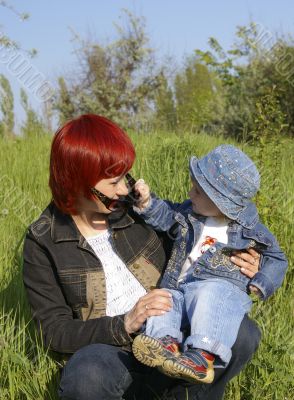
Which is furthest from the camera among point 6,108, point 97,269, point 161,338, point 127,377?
point 6,108

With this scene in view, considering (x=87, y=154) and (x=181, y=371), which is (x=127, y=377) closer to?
(x=181, y=371)

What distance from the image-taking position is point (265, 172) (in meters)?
4.12

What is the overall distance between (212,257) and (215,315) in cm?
29

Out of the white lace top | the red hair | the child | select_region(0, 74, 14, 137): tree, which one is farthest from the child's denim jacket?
select_region(0, 74, 14, 137): tree

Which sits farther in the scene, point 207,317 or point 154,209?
point 154,209

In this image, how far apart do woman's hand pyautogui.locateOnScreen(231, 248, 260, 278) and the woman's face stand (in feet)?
1.61

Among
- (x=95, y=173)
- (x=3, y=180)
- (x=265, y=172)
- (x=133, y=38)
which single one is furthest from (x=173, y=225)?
(x=133, y=38)

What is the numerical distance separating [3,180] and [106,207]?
252 cm

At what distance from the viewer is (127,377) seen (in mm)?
2234

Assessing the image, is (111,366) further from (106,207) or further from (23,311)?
(23,311)

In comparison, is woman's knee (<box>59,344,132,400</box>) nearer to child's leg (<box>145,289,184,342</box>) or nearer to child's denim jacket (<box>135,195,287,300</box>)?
child's leg (<box>145,289,184,342</box>)

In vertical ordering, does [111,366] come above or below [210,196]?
below

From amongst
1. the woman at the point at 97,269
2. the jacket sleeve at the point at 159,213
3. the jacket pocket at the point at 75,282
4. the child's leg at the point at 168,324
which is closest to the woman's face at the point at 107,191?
the woman at the point at 97,269

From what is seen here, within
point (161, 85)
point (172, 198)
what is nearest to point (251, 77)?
point (161, 85)
